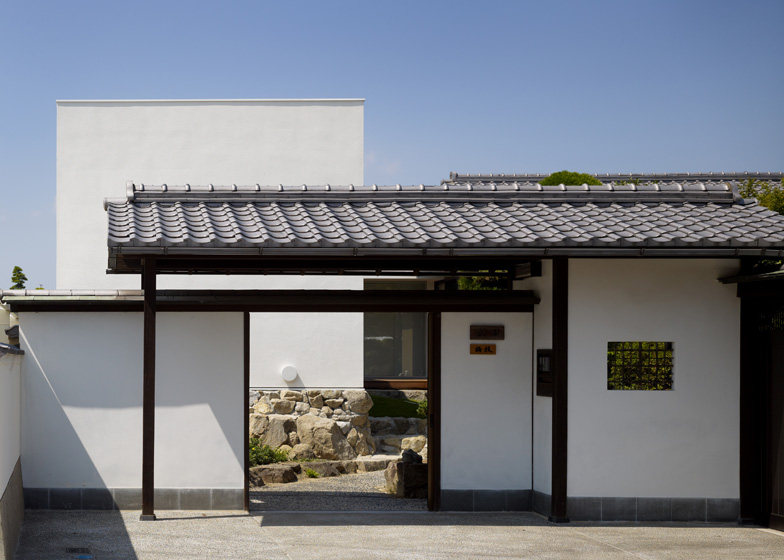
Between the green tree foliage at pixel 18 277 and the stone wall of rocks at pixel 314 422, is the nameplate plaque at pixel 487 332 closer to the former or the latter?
the stone wall of rocks at pixel 314 422

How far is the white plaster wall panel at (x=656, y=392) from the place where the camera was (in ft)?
29.8

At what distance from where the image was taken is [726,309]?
9.28 m

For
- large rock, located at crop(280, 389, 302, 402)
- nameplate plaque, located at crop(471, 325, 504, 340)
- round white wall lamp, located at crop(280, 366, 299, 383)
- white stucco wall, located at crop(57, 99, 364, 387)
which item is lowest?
large rock, located at crop(280, 389, 302, 402)

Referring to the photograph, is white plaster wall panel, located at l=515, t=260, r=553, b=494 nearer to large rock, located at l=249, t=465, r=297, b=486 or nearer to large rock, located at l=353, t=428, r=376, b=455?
large rock, located at l=249, t=465, r=297, b=486

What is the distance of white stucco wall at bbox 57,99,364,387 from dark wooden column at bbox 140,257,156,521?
31.0 feet

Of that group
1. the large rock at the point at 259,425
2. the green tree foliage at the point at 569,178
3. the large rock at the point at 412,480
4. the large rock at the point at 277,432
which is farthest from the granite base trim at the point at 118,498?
the green tree foliage at the point at 569,178

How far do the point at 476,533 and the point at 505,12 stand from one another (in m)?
10.6

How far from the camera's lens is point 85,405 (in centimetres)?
949

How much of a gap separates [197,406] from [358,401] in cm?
805

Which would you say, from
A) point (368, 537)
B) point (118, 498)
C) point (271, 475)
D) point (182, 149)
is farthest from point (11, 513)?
point (182, 149)

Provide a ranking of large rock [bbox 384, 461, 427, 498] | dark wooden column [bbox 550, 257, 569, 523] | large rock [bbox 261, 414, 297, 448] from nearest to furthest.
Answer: dark wooden column [bbox 550, 257, 569, 523]
large rock [bbox 384, 461, 427, 498]
large rock [bbox 261, 414, 297, 448]

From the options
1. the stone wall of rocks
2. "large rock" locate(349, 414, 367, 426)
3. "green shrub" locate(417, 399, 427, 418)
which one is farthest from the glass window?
"large rock" locate(349, 414, 367, 426)

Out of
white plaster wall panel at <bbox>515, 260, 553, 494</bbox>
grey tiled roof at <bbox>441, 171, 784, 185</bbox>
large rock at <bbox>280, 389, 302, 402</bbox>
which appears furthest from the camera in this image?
grey tiled roof at <bbox>441, 171, 784, 185</bbox>

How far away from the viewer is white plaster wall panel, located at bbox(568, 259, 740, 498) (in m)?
9.08
